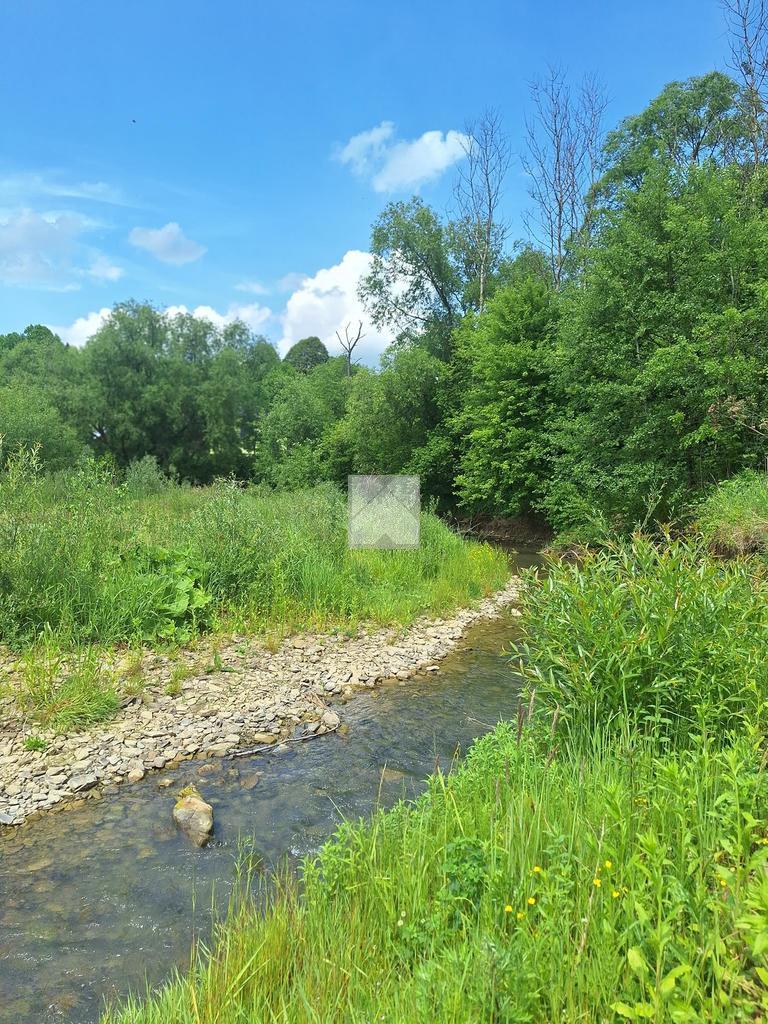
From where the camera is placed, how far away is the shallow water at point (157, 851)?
10.0ft

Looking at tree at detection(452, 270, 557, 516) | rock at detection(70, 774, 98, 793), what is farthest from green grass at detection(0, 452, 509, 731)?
tree at detection(452, 270, 557, 516)

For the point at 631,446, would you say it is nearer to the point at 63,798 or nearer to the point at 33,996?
the point at 63,798

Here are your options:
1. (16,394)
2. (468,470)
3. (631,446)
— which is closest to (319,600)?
(631,446)

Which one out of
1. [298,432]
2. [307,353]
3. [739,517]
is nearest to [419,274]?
[298,432]

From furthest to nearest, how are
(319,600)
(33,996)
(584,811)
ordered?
(319,600)
(33,996)
(584,811)

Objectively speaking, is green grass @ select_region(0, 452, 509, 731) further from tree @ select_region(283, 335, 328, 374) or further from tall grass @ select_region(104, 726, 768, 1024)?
tree @ select_region(283, 335, 328, 374)

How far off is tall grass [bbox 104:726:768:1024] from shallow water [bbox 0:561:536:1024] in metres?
0.60

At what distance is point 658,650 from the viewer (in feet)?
12.7

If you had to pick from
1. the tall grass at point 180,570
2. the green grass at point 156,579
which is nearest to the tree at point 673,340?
the tall grass at point 180,570

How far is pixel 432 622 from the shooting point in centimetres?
1011

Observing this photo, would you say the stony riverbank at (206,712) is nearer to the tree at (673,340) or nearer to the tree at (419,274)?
the tree at (673,340)

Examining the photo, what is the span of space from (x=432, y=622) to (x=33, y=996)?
25.2 ft

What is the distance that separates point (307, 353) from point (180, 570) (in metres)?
52.2

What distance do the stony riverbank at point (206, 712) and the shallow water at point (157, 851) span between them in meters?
0.28
